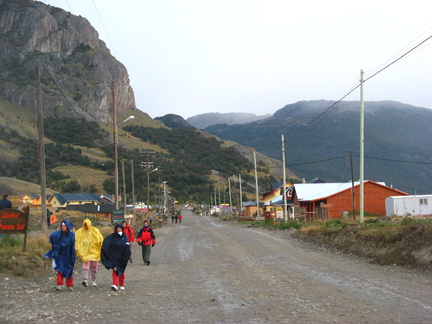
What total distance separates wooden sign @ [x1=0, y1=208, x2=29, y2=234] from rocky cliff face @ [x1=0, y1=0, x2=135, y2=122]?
13223 cm

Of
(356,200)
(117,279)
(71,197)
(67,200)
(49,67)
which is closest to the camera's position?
(117,279)

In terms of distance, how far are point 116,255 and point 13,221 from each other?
5249 millimetres

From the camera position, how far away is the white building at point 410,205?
4297 centimetres

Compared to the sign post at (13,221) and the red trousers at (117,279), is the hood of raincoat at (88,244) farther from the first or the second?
the sign post at (13,221)

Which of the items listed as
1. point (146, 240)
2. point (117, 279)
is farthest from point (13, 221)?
point (117, 279)

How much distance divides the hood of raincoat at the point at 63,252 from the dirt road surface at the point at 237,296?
21.7 inches

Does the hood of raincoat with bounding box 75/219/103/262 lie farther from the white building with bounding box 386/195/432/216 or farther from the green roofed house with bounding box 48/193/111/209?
the green roofed house with bounding box 48/193/111/209

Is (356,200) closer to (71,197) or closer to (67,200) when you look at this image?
(67,200)

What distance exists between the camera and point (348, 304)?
29.0 ft

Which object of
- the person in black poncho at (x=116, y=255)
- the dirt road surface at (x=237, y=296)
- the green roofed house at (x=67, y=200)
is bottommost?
the dirt road surface at (x=237, y=296)

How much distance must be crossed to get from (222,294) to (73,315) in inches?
124

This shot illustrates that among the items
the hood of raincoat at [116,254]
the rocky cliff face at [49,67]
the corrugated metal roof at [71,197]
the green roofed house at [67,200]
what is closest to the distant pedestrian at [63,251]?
the hood of raincoat at [116,254]

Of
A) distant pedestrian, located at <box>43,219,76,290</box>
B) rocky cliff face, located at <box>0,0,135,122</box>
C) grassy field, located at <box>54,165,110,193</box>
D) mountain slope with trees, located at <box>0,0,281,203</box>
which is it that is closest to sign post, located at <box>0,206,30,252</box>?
distant pedestrian, located at <box>43,219,76,290</box>

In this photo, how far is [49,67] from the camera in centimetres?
16662
